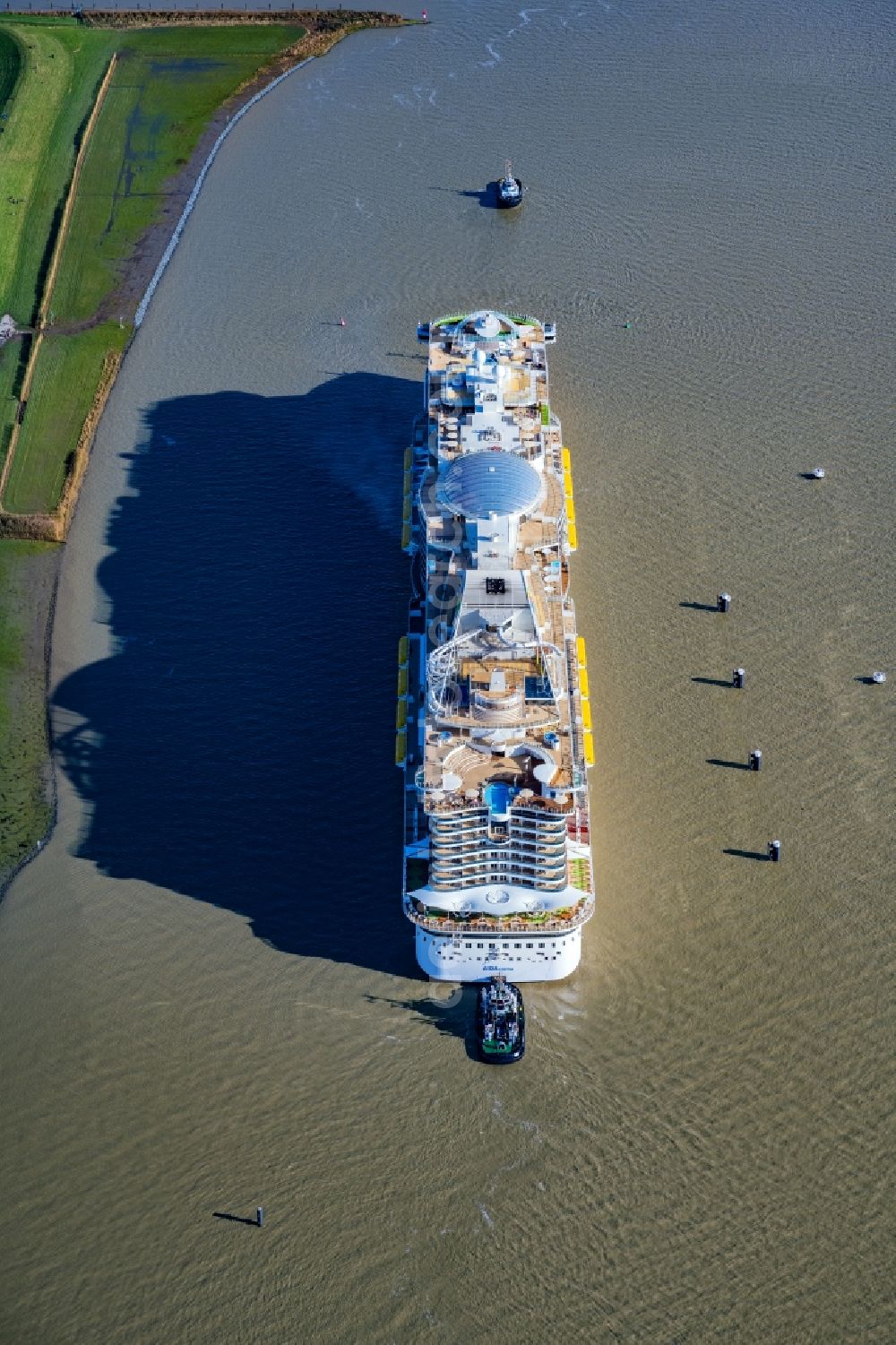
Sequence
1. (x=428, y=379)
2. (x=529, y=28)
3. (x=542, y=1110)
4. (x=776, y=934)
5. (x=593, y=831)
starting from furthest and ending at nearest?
(x=529, y=28)
(x=428, y=379)
(x=593, y=831)
(x=776, y=934)
(x=542, y=1110)

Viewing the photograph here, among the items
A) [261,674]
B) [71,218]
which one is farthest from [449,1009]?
[71,218]

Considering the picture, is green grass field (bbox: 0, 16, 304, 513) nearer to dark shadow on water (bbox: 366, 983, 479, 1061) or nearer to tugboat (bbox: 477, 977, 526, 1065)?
dark shadow on water (bbox: 366, 983, 479, 1061)

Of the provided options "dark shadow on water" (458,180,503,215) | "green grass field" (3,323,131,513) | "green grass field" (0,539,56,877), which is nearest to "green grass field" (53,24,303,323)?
"green grass field" (3,323,131,513)

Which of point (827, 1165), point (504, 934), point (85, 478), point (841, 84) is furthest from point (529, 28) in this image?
point (827, 1165)

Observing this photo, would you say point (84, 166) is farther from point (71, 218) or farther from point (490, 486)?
point (490, 486)

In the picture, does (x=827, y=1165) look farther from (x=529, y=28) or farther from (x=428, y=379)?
(x=529, y=28)

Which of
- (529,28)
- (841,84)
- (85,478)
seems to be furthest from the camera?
(529,28)
